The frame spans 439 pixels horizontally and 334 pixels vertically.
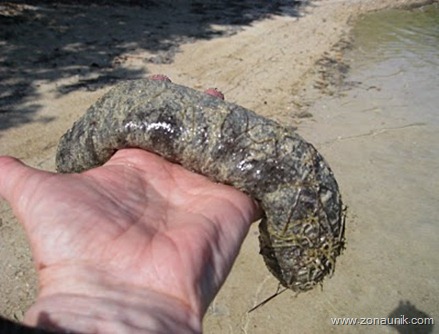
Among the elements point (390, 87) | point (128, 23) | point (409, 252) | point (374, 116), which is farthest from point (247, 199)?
point (128, 23)

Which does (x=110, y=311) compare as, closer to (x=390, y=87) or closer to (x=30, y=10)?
(x=390, y=87)

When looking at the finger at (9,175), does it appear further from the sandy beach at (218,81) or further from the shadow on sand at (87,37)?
the shadow on sand at (87,37)

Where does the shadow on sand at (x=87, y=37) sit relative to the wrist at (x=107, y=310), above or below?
below

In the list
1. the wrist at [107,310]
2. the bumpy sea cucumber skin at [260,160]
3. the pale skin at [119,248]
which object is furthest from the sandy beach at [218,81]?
the wrist at [107,310]

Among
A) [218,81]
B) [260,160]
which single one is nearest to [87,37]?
[218,81]

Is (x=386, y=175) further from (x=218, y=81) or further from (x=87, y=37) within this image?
(x=87, y=37)
